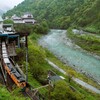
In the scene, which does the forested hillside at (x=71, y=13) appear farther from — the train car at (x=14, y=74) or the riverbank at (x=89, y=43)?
the train car at (x=14, y=74)

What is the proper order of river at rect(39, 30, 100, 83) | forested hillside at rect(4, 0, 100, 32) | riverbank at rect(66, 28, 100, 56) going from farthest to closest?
1. forested hillside at rect(4, 0, 100, 32)
2. riverbank at rect(66, 28, 100, 56)
3. river at rect(39, 30, 100, 83)

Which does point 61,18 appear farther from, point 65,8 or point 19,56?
point 19,56

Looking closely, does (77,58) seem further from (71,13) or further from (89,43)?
(71,13)

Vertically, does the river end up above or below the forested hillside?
below

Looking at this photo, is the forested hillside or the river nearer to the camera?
the river

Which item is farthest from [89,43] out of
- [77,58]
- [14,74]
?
[14,74]

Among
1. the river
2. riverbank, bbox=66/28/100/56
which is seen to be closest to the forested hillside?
riverbank, bbox=66/28/100/56

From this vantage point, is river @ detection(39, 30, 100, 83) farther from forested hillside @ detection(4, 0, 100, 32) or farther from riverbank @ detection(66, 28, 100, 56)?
forested hillside @ detection(4, 0, 100, 32)

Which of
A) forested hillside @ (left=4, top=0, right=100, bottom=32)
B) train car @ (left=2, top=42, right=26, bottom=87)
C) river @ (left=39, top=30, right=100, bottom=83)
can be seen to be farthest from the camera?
forested hillside @ (left=4, top=0, right=100, bottom=32)

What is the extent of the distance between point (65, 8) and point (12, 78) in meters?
113

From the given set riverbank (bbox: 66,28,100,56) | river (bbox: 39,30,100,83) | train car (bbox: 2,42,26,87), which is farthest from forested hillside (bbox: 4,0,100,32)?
train car (bbox: 2,42,26,87)

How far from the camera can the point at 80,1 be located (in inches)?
5276

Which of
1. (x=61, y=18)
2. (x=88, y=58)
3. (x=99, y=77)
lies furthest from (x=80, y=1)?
(x=99, y=77)

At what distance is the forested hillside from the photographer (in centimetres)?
10119
